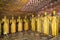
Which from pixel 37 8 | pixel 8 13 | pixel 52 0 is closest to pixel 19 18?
pixel 8 13

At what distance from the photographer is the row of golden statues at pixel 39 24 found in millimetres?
1345

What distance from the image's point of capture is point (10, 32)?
1.67m

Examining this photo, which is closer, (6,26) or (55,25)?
(55,25)

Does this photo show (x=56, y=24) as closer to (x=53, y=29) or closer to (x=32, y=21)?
Result: (x=53, y=29)

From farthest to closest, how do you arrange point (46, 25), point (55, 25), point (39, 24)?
1. point (39, 24)
2. point (46, 25)
3. point (55, 25)

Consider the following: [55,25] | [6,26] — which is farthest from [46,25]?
[6,26]

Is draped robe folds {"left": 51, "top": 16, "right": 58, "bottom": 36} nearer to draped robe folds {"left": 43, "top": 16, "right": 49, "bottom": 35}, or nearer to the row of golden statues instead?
the row of golden statues

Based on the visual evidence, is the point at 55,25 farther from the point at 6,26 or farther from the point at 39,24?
the point at 6,26

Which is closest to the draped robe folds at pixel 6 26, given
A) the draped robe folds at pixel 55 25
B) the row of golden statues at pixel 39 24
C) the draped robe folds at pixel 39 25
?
the row of golden statues at pixel 39 24

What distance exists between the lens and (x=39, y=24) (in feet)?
5.27

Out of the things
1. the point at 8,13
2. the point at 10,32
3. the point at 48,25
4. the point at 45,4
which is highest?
the point at 45,4

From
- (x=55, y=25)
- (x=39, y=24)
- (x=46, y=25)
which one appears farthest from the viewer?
(x=39, y=24)

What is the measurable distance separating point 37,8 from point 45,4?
16cm

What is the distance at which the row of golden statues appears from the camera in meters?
1.34
